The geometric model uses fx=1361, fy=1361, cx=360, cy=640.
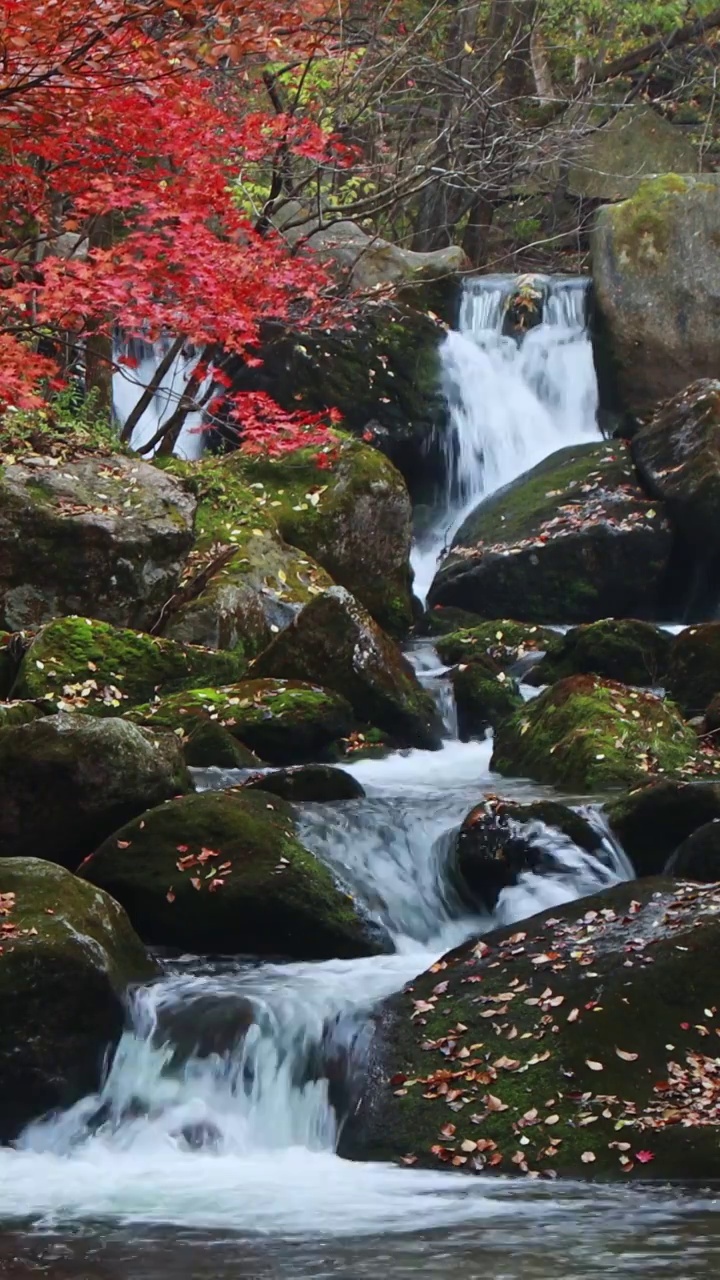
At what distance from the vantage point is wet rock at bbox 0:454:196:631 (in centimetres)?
1142

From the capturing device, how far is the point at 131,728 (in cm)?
805

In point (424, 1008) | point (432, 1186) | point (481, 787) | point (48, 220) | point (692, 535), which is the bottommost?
point (432, 1186)

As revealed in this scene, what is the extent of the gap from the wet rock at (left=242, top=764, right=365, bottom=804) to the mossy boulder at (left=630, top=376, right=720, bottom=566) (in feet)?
23.1

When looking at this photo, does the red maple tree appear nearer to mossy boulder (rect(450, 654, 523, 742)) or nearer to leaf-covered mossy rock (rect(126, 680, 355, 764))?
leaf-covered mossy rock (rect(126, 680, 355, 764))

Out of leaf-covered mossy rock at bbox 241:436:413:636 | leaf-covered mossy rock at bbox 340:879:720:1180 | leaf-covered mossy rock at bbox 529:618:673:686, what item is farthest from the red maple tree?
leaf-covered mossy rock at bbox 340:879:720:1180

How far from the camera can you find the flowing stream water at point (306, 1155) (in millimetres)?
4441

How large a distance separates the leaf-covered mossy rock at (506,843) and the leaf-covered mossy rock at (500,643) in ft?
14.9

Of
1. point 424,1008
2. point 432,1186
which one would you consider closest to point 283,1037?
point 424,1008

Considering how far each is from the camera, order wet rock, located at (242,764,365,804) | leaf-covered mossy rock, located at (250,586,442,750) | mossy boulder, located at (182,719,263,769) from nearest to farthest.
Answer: wet rock, located at (242,764,365,804), mossy boulder, located at (182,719,263,769), leaf-covered mossy rock, located at (250,586,442,750)

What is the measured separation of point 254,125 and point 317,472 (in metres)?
3.58

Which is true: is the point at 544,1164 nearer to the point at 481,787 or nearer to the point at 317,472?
the point at 481,787

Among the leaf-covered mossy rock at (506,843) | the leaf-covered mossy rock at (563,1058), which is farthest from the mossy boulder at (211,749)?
the leaf-covered mossy rock at (563,1058)

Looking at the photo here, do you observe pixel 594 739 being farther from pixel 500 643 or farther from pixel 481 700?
pixel 500 643

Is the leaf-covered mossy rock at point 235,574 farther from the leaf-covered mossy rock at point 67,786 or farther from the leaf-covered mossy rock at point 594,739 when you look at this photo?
the leaf-covered mossy rock at point 67,786
